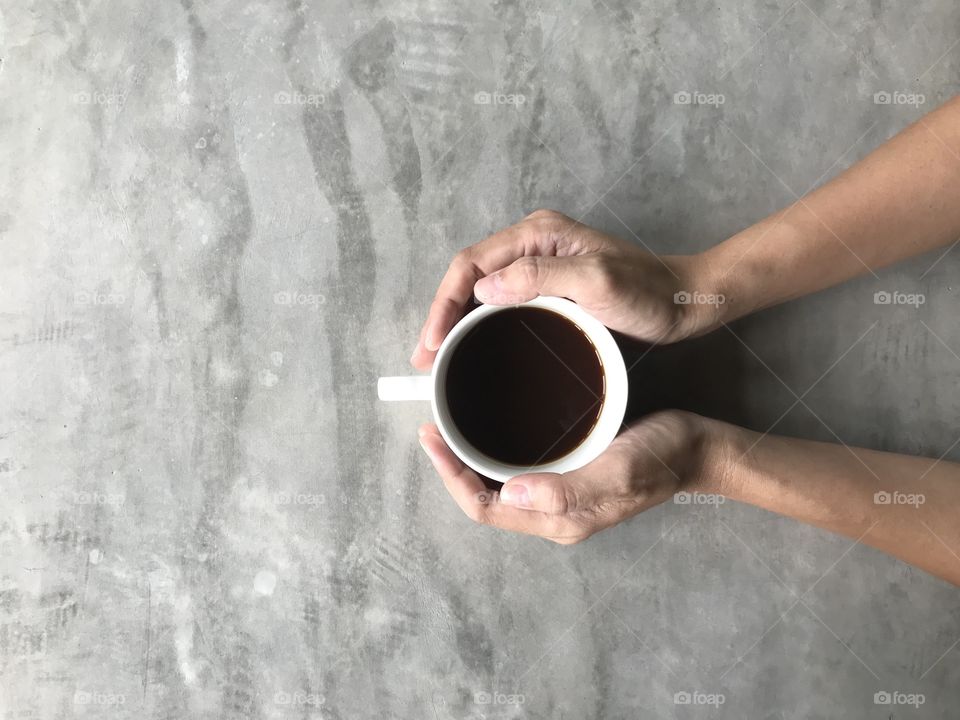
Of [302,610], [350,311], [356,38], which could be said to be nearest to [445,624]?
[302,610]

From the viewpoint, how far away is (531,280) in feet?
Answer: 2.57

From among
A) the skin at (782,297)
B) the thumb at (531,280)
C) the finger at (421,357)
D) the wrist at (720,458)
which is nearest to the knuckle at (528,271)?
the thumb at (531,280)

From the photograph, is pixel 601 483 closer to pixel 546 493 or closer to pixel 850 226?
pixel 546 493

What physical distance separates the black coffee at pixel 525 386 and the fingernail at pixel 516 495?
0.08m

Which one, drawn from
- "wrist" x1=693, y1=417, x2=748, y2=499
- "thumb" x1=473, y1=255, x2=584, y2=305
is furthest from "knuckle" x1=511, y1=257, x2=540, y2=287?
"wrist" x1=693, y1=417, x2=748, y2=499

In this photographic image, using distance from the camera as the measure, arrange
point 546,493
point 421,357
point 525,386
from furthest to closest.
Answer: point 421,357 → point 525,386 → point 546,493

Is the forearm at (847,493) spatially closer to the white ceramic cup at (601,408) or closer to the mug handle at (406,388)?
the white ceramic cup at (601,408)

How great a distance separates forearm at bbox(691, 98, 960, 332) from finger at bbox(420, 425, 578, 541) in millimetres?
383

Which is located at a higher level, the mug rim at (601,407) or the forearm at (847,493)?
the mug rim at (601,407)

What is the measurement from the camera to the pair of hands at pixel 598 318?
0.79 m

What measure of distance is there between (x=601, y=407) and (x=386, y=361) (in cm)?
38

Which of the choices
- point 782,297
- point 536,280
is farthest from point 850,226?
point 536,280

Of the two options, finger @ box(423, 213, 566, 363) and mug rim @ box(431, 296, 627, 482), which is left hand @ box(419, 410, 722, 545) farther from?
finger @ box(423, 213, 566, 363)

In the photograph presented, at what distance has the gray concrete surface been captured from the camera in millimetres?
1045
